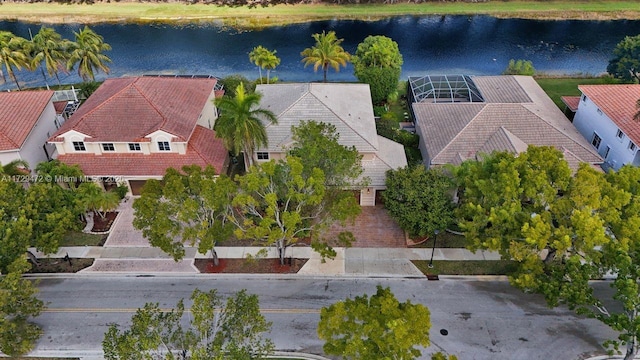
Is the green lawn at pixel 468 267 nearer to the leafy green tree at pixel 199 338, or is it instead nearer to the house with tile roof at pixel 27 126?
the leafy green tree at pixel 199 338

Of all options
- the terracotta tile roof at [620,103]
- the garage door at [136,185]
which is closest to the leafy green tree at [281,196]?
the garage door at [136,185]

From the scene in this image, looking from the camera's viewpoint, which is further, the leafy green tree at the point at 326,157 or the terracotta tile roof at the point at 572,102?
the terracotta tile roof at the point at 572,102

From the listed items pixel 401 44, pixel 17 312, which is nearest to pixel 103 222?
pixel 17 312

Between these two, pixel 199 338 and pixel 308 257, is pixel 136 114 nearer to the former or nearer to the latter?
pixel 308 257

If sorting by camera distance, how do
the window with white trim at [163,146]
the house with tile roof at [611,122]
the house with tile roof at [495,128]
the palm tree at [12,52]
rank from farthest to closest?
1. the palm tree at [12,52]
2. the house with tile roof at [611,122]
3. the window with white trim at [163,146]
4. the house with tile roof at [495,128]

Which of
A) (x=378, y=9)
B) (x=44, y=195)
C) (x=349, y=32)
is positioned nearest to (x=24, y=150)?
(x=44, y=195)
